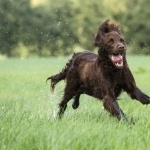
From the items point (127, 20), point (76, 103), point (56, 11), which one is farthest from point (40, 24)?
point (76, 103)

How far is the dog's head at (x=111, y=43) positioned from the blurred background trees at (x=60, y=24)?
2093 inches

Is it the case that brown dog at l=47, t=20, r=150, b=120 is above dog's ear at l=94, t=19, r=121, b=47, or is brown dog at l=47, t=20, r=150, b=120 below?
below

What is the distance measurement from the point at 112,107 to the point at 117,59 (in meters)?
0.58

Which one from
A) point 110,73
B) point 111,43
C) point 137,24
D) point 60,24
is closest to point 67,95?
point 110,73

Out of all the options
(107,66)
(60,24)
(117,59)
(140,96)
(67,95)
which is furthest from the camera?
(60,24)

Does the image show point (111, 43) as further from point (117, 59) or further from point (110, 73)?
point (110, 73)

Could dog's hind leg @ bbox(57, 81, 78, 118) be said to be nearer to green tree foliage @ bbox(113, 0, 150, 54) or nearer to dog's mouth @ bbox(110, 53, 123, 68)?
dog's mouth @ bbox(110, 53, 123, 68)

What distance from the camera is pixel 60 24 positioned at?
69.0m

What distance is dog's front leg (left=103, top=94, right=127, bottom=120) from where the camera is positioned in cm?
711

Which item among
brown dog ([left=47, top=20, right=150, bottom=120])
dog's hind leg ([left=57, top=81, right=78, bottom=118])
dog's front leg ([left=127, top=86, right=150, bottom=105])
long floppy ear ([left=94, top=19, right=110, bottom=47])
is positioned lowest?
dog's hind leg ([left=57, top=81, right=78, bottom=118])

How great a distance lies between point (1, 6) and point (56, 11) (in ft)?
22.2

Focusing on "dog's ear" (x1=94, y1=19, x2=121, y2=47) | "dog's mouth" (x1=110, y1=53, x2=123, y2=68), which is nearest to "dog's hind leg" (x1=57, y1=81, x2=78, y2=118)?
"dog's ear" (x1=94, y1=19, x2=121, y2=47)

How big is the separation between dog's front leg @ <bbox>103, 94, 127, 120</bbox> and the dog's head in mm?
427

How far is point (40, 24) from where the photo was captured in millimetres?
68438
